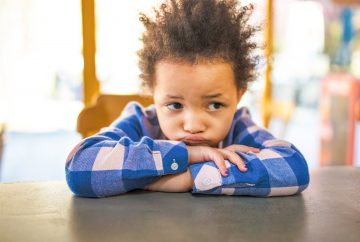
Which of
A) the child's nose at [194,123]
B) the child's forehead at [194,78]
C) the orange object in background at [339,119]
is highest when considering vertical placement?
the child's forehead at [194,78]

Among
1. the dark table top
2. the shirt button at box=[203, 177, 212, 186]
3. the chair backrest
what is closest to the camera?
the dark table top

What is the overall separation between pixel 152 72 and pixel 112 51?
146cm

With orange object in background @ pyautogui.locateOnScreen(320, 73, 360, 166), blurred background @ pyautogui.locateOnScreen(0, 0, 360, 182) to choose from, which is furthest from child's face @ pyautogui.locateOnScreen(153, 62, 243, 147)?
orange object in background @ pyautogui.locateOnScreen(320, 73, 360, 166)

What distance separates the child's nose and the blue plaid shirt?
5 centimetres

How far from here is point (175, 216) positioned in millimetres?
644

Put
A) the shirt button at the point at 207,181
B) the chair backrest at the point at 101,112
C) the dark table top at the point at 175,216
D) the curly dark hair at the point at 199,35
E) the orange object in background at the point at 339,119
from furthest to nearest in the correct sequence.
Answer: the orange object in background at the point at 339,119 < the chair backrest at the point at 101,112 < the curly dark hair at the point at 199,35 < the shirt button at the point at 207,181 < the dark table top at the point at 175,216

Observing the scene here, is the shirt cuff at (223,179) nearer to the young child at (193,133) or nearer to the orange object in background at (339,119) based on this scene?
the young child at (193,133)

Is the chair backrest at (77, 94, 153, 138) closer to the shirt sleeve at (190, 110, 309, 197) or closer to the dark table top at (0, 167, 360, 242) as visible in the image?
the dark table top at (0, 167, 360, 242)

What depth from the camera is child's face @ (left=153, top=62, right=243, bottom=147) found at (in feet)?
2.73

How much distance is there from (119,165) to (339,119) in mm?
2484

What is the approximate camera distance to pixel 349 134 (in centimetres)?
289

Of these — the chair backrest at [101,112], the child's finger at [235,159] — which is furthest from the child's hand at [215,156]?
the chair backrest at [101,112]

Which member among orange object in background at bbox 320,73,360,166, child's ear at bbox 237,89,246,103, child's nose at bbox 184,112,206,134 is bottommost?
orange object in background at bbox 320,73,360,166

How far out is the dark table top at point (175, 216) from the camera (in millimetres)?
570
